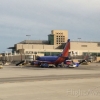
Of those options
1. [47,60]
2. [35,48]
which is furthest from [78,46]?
[47,60]

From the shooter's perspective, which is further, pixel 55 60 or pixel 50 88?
pixel 55 60

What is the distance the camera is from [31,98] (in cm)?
1627

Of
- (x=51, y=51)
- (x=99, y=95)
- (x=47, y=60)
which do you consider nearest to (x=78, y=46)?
(x=51, y=51)

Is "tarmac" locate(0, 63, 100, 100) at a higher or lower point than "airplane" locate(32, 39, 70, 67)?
lower

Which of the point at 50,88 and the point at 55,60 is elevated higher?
the point at 55,60

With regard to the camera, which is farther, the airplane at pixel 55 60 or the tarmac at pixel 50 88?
the airplane at pixel 55 60

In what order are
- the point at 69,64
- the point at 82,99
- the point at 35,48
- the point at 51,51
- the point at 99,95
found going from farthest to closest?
the point at 35,48 < the point at 51,51 < the point at 69,64 < the point at 99,95 < the point at 82,99

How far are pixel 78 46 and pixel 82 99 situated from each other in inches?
6187

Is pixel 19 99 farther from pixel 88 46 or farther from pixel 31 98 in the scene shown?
pixel 88 46

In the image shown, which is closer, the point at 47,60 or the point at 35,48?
the point at 47,60

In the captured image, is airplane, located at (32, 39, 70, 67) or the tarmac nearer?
the tarmac

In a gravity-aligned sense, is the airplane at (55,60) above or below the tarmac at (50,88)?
above

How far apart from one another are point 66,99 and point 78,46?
157 metres

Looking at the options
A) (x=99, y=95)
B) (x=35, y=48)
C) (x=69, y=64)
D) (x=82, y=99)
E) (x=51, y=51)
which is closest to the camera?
(x=82, y=99)
